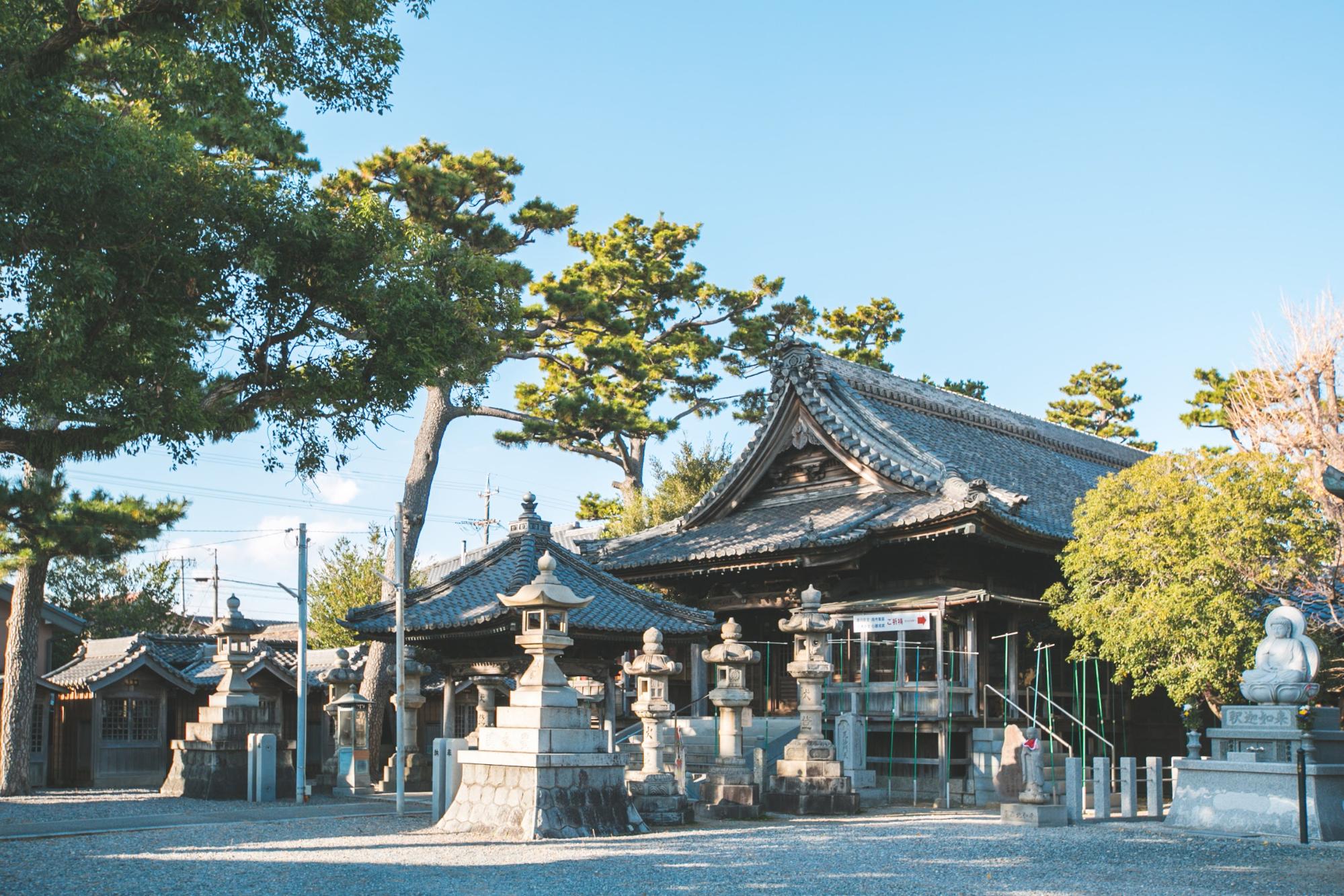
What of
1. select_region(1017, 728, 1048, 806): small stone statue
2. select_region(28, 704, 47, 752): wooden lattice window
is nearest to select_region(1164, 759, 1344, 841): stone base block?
select_region(1017, 728, 1048, 806): small stone statue

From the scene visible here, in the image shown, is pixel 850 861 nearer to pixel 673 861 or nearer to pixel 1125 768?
pixel 673 861

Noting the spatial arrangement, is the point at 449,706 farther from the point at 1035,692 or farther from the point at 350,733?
the point at 1035,692

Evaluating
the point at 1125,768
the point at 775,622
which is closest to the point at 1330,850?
the point at 1125,768

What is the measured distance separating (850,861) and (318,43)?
33.2ft

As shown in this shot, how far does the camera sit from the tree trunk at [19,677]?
2355 centimetres

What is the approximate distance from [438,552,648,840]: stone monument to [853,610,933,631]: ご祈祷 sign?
6.58 m

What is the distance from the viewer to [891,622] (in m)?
20.5

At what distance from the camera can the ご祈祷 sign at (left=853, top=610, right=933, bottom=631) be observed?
67.2 ft

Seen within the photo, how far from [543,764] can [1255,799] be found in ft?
27.4

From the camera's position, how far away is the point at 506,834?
Result: 14.3 metres

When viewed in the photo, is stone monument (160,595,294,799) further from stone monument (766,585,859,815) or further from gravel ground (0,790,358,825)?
stone monument (766,585,859,815)

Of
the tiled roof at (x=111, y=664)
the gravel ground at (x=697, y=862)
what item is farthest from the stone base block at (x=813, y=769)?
the tiled roof at (x=111, y=664)

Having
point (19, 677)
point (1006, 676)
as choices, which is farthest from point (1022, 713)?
point (19, 677)

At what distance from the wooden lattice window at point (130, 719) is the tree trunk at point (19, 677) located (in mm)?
3407
